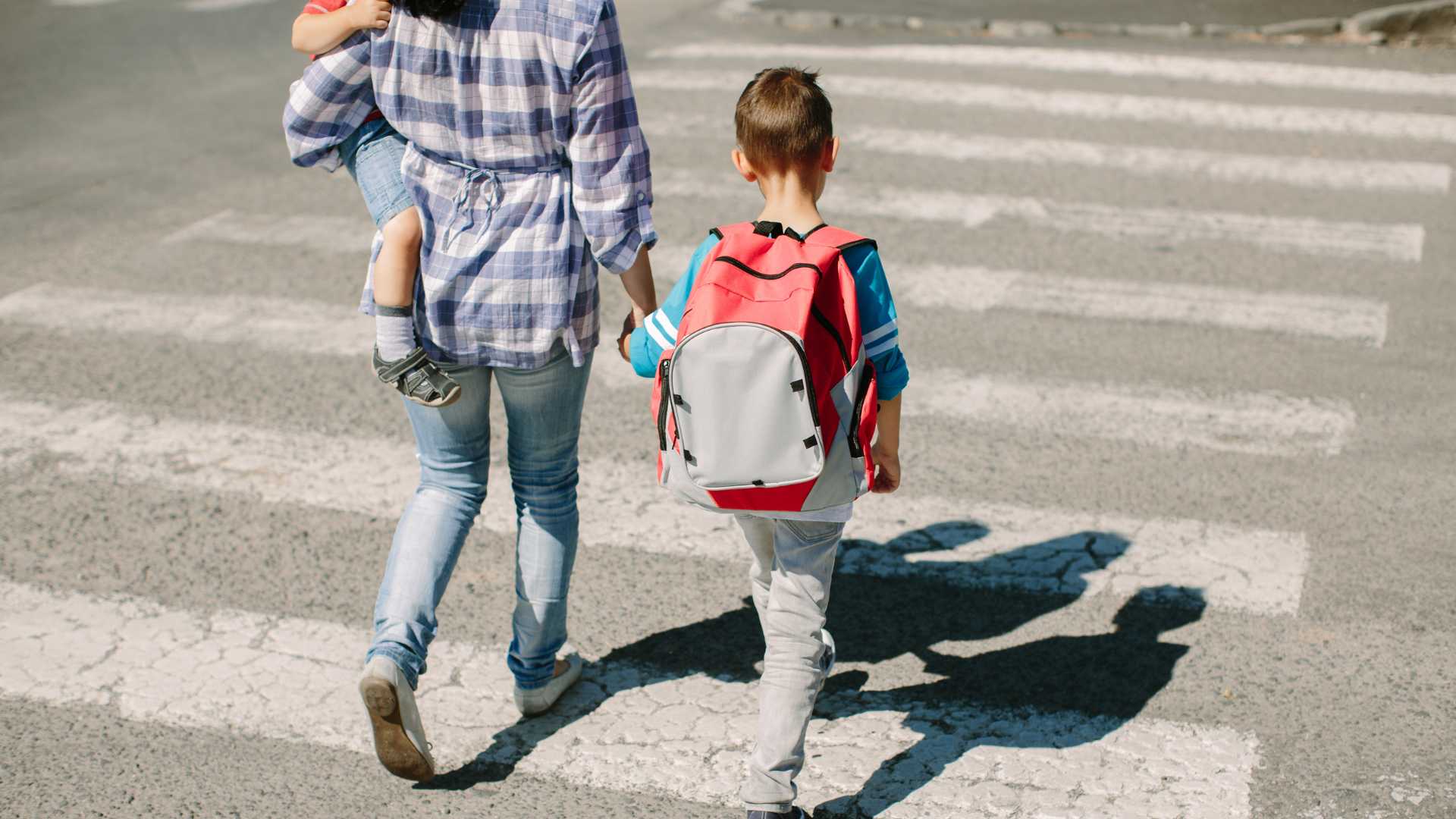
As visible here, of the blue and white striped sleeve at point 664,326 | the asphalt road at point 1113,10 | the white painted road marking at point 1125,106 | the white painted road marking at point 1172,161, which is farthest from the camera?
the asphalt road at point 1113,10

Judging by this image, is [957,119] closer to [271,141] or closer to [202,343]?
[271,141]

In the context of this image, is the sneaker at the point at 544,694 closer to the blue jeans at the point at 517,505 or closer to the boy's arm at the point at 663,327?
the blue jeans at the point at 517,505

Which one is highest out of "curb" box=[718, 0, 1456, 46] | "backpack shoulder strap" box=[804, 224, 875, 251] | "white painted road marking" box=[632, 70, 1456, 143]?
"backpack shoulder strap" box=[804, 224, 875, 251]

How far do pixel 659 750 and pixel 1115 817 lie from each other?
1.09 m

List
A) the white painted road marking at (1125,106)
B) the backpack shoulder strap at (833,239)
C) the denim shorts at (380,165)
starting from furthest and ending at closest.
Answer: the white painted road marking at (1125,106) → the denim shorts at (380,165) → the backpack shoulder strap at (833,239)

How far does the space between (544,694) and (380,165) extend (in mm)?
1387

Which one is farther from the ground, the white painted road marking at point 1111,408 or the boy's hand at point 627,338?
the boy's hand at point 627,338

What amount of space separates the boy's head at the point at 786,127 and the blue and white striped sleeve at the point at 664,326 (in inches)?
8.2

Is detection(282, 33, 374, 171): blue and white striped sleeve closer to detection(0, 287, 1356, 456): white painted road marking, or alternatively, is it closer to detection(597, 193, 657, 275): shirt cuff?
detection(597, 193, 657, 275): shirt cuff

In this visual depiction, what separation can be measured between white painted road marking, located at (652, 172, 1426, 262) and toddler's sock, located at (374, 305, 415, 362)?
15.7 feet

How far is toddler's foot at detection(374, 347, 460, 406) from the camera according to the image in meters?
3.47

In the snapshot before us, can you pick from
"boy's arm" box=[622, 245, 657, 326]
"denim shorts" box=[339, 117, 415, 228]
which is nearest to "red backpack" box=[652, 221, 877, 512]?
"boy's arm" box=[622, 245, 657, 326]

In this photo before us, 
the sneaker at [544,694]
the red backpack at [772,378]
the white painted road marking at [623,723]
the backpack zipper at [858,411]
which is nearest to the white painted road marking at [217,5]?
the white painted road marking at [623,723]

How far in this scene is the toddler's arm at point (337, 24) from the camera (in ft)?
10.7
